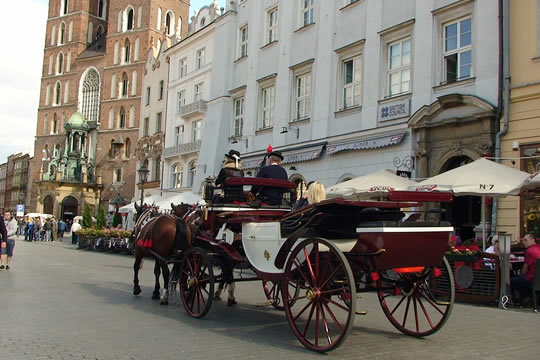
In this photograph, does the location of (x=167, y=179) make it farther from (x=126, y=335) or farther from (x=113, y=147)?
(x=126, y=335)

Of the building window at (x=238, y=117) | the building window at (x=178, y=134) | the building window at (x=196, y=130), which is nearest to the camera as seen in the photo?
the building window at (x=238, y=117)

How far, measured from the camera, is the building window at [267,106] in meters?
23.1

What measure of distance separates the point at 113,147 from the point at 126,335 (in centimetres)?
5257

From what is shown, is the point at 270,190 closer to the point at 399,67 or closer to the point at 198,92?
the point at 399,67

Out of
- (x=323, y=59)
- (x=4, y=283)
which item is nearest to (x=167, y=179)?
(x=323, y=59)

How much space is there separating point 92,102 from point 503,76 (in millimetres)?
55970

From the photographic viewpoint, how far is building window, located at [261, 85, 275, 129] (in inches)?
909

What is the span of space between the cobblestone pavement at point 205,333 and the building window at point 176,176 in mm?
28162

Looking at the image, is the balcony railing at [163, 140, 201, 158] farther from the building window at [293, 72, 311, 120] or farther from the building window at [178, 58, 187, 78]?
the building window at [293, 72, 311, 120]

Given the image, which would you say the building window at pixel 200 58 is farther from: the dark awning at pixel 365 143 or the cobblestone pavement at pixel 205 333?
the cobblestone pavement at pixel 205 333

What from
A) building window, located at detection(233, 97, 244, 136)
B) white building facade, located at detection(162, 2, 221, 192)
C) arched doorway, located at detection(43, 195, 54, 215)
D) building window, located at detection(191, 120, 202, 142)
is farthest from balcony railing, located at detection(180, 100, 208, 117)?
arched doorway, located at detection(43, 195, 54, 215)

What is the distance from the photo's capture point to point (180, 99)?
38.8 meters

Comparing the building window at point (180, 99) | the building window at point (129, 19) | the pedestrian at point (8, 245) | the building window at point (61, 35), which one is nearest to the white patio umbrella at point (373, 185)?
the pedestrian at point (8, 245)

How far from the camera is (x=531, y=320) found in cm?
780
